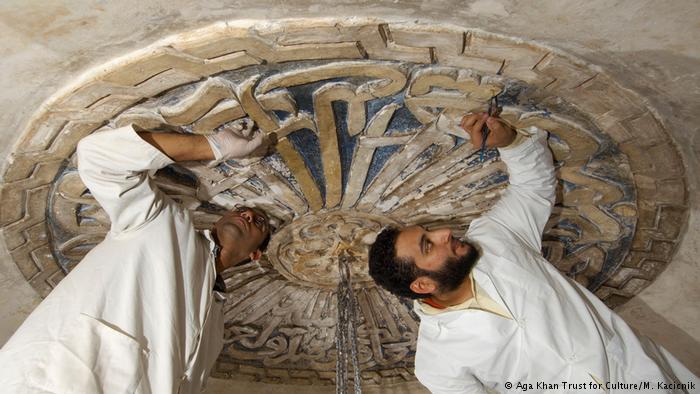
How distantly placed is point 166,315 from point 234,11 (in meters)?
1.26

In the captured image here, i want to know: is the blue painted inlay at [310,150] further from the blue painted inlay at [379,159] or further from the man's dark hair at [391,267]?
the man's dark hair at [391,267]

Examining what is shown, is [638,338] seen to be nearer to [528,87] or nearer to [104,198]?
[528,87]

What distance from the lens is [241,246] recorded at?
2805 millimetres

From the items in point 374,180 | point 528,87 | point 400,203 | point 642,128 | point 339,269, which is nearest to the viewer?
point 528,87

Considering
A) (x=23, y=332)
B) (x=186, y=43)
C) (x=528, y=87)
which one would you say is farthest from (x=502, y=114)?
(x=23, y=332)

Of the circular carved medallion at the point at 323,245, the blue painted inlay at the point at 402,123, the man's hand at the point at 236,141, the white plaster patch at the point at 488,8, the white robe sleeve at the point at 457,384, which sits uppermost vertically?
the white plaster patch at the point at 488,8

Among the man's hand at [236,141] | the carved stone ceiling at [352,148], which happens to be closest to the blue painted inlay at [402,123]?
the carved stone ceiling at [352,148]

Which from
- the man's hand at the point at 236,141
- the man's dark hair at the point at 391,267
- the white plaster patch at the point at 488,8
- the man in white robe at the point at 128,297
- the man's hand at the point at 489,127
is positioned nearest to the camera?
the white plaster patch at the point at 488,8

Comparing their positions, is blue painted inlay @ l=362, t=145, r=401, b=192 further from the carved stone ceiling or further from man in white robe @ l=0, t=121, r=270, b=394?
man in white robe @ l=0, t=121, r=270, b=394

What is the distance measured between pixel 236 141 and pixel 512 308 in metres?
1.45

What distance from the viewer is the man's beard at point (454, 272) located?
250 cm

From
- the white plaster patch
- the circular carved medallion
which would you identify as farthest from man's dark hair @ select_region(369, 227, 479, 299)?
the white plaster patch

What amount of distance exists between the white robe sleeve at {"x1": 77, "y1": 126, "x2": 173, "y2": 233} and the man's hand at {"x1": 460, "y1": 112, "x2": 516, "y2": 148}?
1354 mm

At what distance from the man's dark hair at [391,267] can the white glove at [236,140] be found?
781 mm
